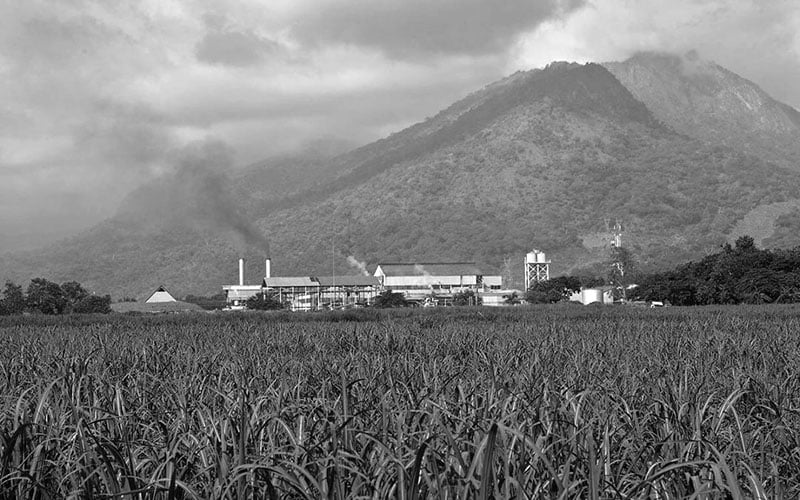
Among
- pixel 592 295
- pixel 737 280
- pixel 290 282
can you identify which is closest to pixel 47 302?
pixel 290 282

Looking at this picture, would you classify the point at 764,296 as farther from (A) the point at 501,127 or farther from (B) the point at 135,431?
(A) the point at 501,127

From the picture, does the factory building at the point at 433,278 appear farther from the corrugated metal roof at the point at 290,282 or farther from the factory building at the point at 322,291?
the corrugated metal roof at the point at 290,282

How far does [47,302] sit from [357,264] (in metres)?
61.9

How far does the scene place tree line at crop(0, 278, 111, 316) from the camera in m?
52.4

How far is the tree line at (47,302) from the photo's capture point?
5239cm

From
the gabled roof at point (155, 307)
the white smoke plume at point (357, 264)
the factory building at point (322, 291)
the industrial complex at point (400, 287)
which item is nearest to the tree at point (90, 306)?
the gabled roof at point (155, 307)

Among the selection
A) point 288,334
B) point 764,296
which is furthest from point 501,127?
point 288,334

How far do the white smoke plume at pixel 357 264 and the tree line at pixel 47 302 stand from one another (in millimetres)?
54742

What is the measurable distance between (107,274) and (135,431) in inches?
5055

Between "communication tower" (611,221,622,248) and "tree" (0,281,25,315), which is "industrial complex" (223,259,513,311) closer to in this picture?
"communication tower" (611,221,622,248)

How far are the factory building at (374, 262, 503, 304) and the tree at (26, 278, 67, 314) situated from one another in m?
33.1

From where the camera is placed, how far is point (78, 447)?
4562mm

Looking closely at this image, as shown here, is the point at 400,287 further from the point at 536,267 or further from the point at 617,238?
the point at 617,238

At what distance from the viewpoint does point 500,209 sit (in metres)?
126
